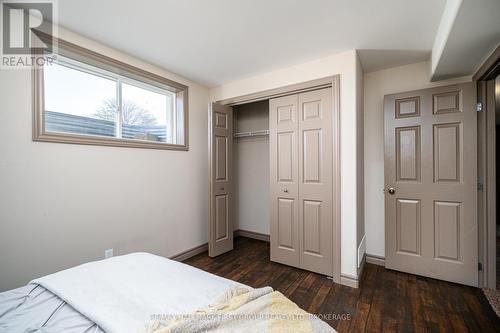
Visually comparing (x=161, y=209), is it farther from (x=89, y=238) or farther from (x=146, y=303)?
(x=146, y=303)

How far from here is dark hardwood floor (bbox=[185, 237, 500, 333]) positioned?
1.71 m

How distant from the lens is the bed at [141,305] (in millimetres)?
823

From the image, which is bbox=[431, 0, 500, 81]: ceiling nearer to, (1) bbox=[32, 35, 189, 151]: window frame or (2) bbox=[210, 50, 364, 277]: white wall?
(2) bbox=[210, 50, 364, 277]: white wall

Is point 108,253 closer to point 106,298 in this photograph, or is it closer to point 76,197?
point 76,197

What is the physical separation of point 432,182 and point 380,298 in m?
1.34

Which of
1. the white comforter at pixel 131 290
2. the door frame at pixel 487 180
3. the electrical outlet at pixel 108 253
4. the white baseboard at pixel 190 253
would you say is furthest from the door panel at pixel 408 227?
the electrical outlet at pixel 108 253

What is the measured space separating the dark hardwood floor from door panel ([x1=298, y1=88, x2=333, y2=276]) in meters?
0.26

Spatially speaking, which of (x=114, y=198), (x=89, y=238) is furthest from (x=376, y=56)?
(x=89, y=238)

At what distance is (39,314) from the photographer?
911mm

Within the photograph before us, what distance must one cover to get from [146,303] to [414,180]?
2.78 m

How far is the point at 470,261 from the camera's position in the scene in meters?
2.22

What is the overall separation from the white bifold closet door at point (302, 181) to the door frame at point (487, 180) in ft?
4.58

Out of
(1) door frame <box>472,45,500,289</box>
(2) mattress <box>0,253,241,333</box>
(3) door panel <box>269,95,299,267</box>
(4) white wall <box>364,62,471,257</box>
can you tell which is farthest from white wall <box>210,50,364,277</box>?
(2) mattress <box>0,253,241,333</box>

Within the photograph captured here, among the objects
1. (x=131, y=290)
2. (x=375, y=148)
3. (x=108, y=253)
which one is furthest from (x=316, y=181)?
(x=108, y=253)
